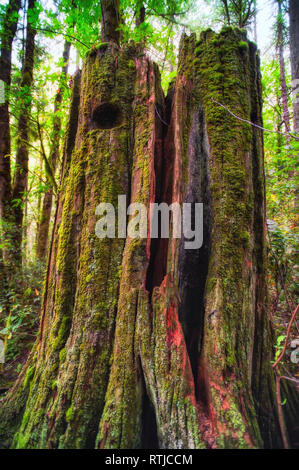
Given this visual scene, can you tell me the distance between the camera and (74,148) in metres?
2.67

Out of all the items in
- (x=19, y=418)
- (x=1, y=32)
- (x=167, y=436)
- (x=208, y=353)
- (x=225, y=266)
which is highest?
(x=1, y=32)

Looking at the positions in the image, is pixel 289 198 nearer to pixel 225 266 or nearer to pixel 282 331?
pixel 282 331

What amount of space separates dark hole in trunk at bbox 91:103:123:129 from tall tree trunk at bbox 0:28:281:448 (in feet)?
0.04

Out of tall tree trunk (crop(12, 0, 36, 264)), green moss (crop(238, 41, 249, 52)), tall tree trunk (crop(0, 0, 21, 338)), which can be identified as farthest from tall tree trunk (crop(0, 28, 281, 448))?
tall tree trunk (crop(0, 0, 21, 338))

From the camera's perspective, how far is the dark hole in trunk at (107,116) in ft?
8.09

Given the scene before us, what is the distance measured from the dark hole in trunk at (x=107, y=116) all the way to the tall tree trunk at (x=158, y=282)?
11mm

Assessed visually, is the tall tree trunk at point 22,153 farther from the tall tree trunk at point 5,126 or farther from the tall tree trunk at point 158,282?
the tall tree trunk at point 158,282

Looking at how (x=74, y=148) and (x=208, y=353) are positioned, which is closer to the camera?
(x=208, y=353)

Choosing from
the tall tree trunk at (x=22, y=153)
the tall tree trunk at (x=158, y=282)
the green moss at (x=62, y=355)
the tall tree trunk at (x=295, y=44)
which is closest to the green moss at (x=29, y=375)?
the tall tree trunk at (x=158, y=282)

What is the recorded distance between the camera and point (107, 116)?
2.50 metres

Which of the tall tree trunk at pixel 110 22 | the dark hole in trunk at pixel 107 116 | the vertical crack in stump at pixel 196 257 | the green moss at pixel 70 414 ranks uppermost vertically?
the tall tree trunk at pixel 110 22

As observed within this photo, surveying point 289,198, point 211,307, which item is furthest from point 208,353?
point 289,198

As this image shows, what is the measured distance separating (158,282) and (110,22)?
4.02 meters

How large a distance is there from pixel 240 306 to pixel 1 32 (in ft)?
24.5
